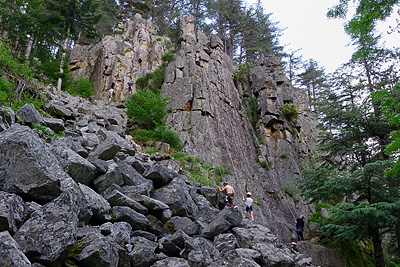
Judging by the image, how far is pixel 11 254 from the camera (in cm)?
338

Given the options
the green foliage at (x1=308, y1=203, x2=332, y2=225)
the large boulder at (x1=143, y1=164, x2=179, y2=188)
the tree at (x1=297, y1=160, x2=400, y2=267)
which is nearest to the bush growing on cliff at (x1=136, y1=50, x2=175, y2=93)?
the tree at (x1=297, y1=160, x2=400, y2=267)

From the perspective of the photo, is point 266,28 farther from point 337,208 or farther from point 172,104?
point 337,208

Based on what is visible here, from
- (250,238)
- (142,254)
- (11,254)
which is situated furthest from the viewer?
(250,238)

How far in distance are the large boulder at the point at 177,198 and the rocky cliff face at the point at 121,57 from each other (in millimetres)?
15874

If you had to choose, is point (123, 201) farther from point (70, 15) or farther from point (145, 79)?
point (70, 15)

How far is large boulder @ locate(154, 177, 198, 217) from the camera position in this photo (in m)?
7.56

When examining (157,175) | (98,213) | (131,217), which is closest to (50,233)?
(98,213)

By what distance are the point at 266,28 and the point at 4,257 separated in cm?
4083

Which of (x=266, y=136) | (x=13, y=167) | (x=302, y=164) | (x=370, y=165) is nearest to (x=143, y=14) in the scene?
(x=266, y=136)

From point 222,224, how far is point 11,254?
4931mm

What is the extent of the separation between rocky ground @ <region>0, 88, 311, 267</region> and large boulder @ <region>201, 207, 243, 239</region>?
3 centimetres

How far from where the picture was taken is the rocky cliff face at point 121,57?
79.9 ft

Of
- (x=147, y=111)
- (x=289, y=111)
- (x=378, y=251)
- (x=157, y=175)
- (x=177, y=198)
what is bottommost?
(x=378, y=251)

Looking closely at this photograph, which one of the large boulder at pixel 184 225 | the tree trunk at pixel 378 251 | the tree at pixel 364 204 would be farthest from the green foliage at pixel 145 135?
the tree trunk at pixel 378 251
